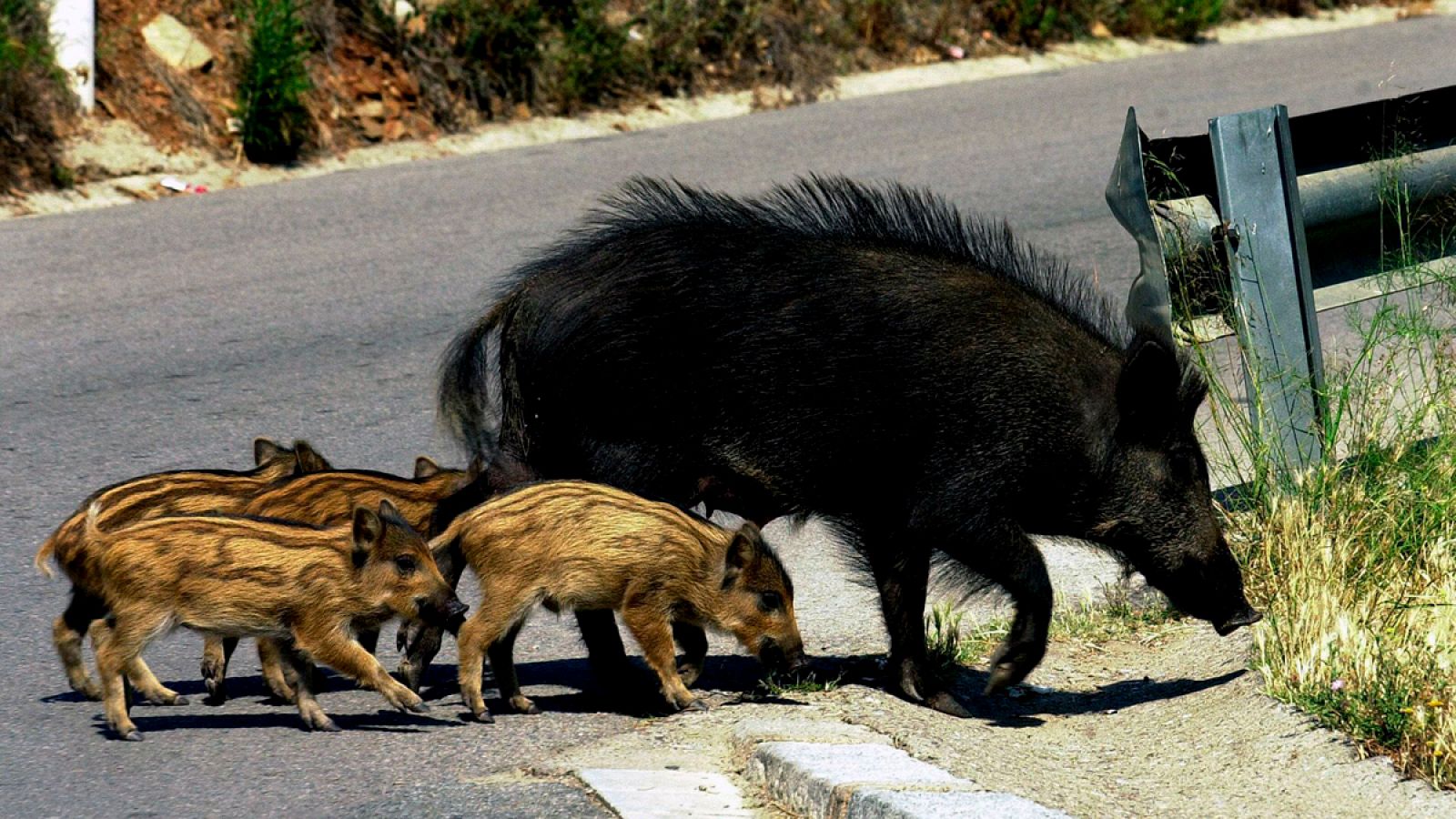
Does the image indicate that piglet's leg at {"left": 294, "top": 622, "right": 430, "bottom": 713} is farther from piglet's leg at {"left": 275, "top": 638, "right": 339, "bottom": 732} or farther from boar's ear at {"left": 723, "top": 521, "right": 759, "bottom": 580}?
boar's ear at {"left": 723, "top": 521, "right": 759, "bottom": 580}

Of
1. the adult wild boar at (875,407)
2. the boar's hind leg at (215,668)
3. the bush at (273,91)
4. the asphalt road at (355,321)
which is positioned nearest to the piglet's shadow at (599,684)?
the asphalt road at (355,321)

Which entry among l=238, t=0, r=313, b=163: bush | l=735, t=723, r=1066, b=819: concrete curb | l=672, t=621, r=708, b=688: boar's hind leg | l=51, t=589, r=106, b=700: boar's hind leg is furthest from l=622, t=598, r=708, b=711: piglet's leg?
l=238, t=0, r=313, b=163: bush

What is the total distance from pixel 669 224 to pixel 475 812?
1932 mm

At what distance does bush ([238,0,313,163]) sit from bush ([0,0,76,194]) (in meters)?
1.06

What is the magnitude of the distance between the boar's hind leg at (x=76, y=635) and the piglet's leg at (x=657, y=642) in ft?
4.64

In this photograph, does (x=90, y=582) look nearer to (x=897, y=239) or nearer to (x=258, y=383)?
(x=897, y=239)

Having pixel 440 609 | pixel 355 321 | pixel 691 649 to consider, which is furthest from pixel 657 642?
pixel 355 321

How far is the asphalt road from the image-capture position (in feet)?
16.3

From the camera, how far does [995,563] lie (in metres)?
5.34

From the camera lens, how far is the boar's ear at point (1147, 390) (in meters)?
5.42

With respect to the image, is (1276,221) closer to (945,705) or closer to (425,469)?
(945,705)

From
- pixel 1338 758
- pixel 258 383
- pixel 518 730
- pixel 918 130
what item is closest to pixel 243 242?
pixel 258 383

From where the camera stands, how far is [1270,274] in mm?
6207

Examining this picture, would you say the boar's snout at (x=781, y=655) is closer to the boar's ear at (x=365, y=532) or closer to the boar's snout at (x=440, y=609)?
the boar's snout at (x=440, y=609)
